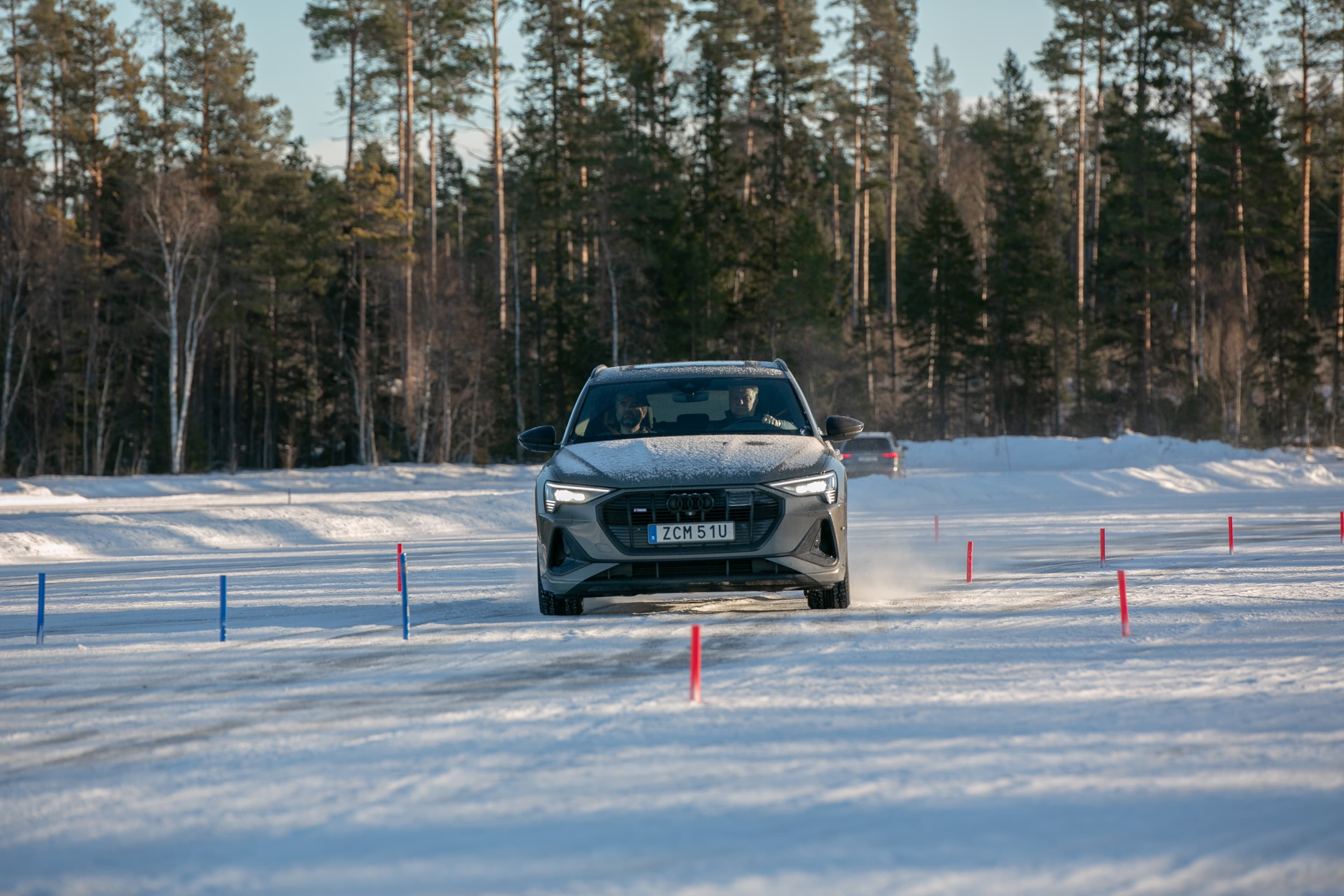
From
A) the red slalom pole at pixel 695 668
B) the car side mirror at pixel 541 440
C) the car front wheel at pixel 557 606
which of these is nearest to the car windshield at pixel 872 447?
the car side mirror at pixel 541 440

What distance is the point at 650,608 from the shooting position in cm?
1046

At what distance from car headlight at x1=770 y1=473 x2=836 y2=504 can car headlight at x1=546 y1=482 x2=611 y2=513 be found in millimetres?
1245

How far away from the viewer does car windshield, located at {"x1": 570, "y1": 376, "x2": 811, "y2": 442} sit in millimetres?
10289

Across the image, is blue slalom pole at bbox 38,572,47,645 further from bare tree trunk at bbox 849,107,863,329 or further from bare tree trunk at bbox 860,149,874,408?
bare tree trunk at bbox 849,107,863,329

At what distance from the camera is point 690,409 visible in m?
10.5

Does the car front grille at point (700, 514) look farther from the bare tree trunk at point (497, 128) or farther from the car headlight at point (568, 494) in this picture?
the bare tree trunk at point (497, 128)

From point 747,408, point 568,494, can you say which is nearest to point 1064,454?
point 747,408

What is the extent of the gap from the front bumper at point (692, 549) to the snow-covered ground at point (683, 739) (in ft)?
1.28

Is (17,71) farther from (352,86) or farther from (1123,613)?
(1123,613)

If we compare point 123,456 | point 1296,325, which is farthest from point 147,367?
point 1296,325

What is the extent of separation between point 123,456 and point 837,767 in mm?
58999

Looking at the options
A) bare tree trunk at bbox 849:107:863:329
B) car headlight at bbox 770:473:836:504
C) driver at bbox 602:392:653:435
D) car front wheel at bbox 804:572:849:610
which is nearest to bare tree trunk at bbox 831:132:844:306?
bare tree trunk at bbox 849:107:863:329

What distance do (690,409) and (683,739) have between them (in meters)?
5.04

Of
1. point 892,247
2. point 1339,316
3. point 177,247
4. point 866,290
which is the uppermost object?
point 892,247
